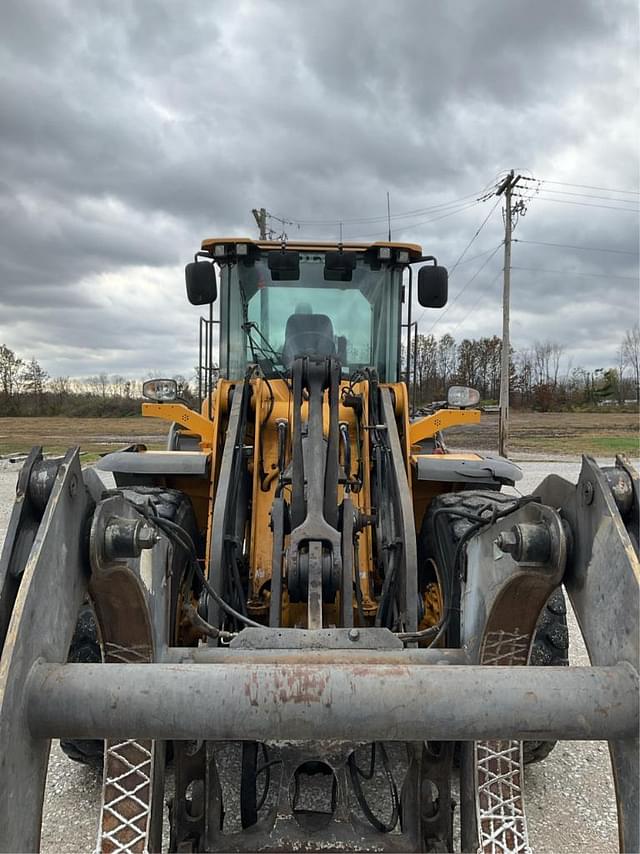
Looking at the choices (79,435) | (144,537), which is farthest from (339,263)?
(79,435)

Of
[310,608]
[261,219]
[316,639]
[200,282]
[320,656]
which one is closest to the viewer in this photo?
[320,656]

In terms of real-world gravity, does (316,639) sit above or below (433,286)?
below

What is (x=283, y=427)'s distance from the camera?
346 cm

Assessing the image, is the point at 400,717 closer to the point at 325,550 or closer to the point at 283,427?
the point at 325,550

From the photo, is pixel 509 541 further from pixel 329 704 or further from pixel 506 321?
pixel 506 321

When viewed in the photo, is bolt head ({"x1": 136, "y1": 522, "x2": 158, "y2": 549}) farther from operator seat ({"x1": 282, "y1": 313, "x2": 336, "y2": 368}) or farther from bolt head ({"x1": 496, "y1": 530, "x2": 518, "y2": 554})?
operator seat ({"x1": 282, "y1": 313, "x2": 336, "y2": 368})

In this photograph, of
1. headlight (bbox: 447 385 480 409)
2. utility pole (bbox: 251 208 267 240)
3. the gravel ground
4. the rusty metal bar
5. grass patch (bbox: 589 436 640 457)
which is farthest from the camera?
utility pole (bbox: 251 208 267 240)

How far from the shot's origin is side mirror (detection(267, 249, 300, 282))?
4.03m

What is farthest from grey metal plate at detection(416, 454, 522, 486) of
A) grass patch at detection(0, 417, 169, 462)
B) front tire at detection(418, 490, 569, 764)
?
grass patch at detection(0, 417, 169, 462)

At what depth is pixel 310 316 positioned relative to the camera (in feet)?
13.8

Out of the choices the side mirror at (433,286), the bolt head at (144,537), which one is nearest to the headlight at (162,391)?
the side mirror at (433,286)

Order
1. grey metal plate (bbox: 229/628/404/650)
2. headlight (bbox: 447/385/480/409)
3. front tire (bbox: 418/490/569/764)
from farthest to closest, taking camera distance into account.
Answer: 1. headlight (bbox: 447/385/480/409)
2. front tire (bbox: 418/490/569/764)
3. grey metal plate (bbox: 229/628/404/650)

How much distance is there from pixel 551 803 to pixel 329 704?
2453 millimetres

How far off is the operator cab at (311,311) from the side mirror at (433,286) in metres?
0.01
